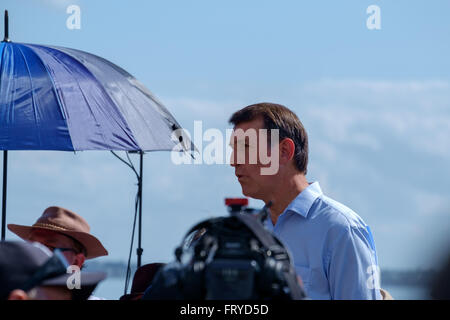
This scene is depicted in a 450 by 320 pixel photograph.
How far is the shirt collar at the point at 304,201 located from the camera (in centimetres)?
375

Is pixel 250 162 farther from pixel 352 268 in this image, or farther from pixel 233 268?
pixel 233 268

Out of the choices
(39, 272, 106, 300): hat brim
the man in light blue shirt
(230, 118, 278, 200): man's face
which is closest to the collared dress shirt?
the man in light blue shirt

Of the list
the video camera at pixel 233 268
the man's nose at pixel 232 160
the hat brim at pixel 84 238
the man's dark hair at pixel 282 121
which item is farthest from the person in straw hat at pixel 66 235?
the video camera at pixel 233 268

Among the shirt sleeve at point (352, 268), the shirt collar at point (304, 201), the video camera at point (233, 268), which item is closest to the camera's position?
the video camera at point (233, 268)

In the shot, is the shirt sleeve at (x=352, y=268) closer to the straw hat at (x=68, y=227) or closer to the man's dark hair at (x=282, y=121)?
the man's dark hair at (x=282, y=121)

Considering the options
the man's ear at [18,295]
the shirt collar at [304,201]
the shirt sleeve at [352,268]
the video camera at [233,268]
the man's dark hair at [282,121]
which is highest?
the man's dark hair at [282,121]

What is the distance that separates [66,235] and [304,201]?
1.84 metres

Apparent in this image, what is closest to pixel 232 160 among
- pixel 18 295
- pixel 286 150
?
pixel 286 150

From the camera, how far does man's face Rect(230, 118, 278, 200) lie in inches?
149

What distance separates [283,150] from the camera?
12.8ft

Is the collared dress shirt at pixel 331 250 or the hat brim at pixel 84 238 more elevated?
the collared dress shirt at pixel 331 250

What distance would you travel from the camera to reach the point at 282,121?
3895mm

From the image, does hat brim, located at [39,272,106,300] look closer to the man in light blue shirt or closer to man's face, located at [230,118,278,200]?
the man in light blue shirt

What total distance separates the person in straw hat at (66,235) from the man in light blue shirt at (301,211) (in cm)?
150
